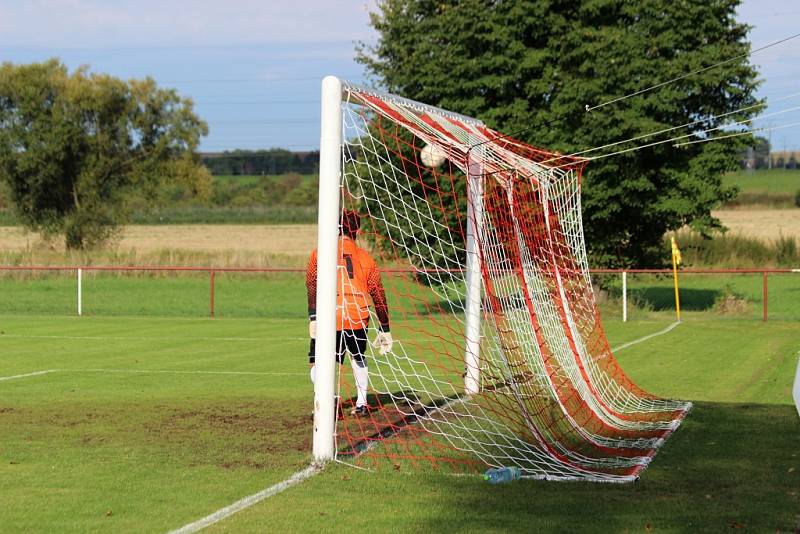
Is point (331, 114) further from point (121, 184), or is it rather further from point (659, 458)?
point (121, 184)

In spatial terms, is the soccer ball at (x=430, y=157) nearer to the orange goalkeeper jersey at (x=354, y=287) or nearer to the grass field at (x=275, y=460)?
the orange goalkeeper jersey at (x=354, y=287)

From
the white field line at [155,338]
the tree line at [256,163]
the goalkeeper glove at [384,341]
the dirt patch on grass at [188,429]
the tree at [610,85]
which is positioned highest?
the tree line at [256,163]

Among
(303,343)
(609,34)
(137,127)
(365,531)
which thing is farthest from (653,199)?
(137,127)

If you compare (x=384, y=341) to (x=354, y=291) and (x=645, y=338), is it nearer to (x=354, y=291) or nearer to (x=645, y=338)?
(x=354, y=291)

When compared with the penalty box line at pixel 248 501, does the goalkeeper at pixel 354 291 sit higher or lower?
higher

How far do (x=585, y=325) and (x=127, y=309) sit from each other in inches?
776

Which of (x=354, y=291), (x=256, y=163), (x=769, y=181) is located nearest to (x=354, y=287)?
(x=354, y=291)

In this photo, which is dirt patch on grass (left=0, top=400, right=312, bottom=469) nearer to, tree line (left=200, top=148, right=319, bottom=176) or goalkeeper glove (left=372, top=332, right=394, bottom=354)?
goalkeeper glove (left=372, top=332, right=394, bottom=354)

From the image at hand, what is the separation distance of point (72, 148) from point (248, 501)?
46.0 m

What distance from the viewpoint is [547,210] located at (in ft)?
43.3

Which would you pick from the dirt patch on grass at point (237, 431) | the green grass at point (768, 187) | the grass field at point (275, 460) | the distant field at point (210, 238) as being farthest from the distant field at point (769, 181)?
the dirt patch on grass at point (237, 431)

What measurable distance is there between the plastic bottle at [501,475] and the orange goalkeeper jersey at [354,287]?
8.54 feet

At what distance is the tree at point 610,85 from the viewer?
28719mm

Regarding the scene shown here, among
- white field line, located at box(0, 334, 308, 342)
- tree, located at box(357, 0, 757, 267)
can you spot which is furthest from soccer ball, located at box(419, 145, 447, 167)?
tree, located at box(357, 0, 757, 267)
